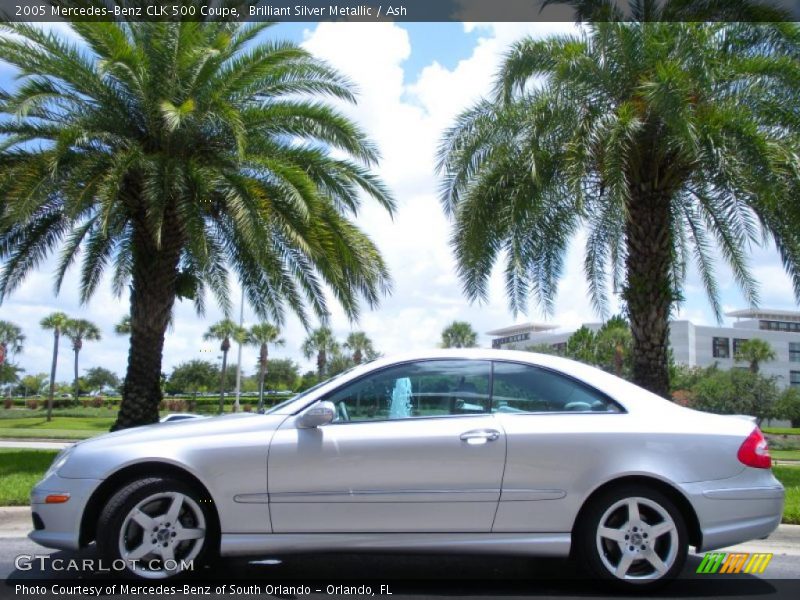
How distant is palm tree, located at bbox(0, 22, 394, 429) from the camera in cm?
1158

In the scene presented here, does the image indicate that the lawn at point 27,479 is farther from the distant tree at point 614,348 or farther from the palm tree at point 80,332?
the palm tree at point 80,332

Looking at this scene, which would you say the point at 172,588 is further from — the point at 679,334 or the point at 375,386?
the point at 679,334

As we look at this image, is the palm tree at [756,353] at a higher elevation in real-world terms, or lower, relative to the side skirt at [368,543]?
higher

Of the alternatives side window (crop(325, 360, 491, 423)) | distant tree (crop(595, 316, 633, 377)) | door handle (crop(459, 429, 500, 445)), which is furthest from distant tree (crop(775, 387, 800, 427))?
door handle (crop(459, 429, 500, 445))

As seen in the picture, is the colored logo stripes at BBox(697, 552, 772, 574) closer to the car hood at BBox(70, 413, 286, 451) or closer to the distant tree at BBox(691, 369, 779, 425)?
the car hood at BBox(70, 413, 286, 451)

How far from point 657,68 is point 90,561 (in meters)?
9.24

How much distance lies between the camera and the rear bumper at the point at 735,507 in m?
4.84

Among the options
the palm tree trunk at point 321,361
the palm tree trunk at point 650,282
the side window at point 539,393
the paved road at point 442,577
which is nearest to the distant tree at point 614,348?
the palm tree trunk at point 321,361

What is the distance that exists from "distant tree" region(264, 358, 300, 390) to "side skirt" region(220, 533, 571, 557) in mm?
68664

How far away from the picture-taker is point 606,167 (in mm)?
10844

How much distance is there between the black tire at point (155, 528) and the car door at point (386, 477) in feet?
1.57

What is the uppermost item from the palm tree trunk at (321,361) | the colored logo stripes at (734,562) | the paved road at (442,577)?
the palm tree trunk at (321,361)

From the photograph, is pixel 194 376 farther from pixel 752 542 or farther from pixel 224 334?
pixel 752 542

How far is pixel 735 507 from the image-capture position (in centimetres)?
488
